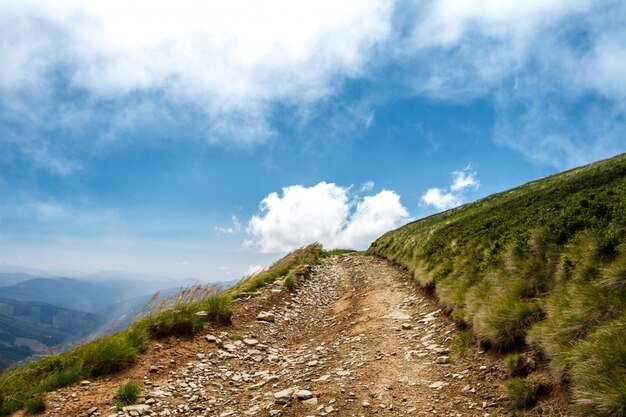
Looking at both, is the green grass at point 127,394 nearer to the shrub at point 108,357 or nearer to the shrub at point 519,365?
the shrub at point 108,357

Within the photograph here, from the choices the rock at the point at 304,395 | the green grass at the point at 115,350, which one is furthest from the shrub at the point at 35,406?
the rock at the point at 304,395

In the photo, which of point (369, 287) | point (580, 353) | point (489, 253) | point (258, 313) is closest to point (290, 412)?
point (580, 353)

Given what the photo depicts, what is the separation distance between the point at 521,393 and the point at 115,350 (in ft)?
28.8

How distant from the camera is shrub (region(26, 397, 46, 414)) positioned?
6.55 metres

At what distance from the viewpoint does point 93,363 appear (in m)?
8.14

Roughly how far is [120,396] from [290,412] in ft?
11.7

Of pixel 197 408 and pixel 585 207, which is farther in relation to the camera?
pixel 585 207

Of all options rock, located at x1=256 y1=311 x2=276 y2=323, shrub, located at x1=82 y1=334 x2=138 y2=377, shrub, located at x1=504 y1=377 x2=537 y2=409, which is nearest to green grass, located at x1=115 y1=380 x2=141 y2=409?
shrub, located at x1=82 y1=334 x2=138 y2=377

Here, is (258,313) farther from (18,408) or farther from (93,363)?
(18,408)

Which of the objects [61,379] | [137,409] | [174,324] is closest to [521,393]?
[137,409]

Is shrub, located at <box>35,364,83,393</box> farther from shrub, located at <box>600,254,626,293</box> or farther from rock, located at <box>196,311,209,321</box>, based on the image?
shrub, located at <box>600,254,626,293</box>

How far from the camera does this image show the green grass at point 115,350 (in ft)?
24.4

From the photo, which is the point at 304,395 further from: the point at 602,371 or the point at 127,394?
the point at 602,371

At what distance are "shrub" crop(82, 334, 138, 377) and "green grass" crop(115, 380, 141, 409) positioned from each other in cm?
116
